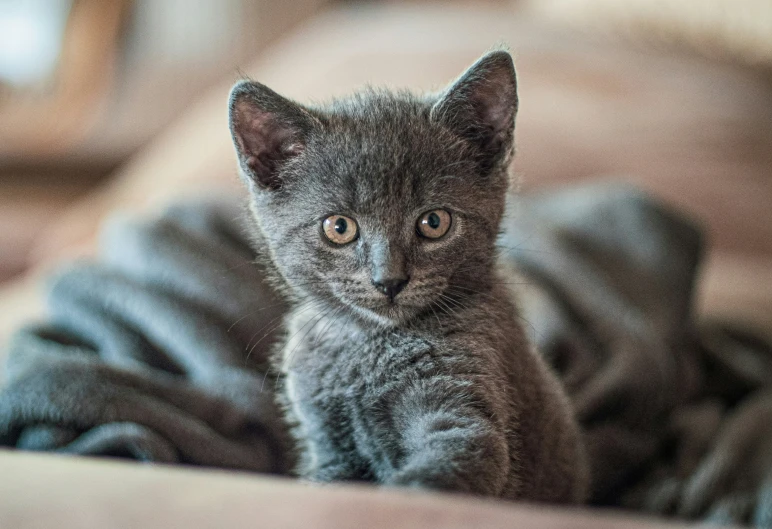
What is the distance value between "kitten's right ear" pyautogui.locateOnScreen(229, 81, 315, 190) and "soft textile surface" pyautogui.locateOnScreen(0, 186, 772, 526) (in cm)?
30

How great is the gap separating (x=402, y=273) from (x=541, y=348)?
0.45m

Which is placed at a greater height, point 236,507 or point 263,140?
point 263,140

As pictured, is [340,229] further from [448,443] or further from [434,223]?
[448,443]

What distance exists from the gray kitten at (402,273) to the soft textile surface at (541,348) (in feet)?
0.50

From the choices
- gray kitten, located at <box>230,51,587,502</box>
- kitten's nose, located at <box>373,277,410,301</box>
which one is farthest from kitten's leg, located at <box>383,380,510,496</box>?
kitten's nose, located at <box>373,277,410,301</box>

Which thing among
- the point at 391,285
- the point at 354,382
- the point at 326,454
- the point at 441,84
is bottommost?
the point at 326,454

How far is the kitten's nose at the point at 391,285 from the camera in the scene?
0.87 metres

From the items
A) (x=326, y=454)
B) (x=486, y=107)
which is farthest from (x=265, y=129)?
(x=326, y=454)

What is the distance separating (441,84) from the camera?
6.63 ft

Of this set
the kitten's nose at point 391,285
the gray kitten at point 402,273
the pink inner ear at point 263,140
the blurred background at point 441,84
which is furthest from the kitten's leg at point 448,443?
the blurred background at point 441,84

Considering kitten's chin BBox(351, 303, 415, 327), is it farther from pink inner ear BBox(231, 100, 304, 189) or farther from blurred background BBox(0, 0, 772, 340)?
blurred background BBox(0, 0, 772, 340)

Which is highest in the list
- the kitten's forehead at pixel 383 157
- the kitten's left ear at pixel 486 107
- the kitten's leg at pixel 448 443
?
the kitten's left ear at pixel 486 107

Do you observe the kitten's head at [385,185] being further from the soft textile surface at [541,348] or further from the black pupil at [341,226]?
the soft textile surface at [541,348]

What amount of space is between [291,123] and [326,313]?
0.75ft
